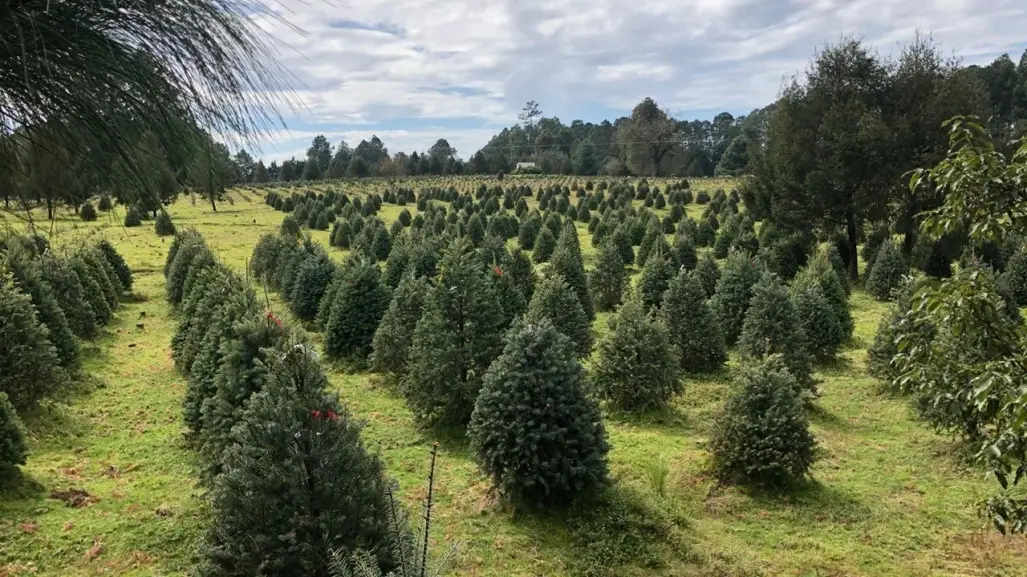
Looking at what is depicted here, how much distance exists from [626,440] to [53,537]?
23.5 ft

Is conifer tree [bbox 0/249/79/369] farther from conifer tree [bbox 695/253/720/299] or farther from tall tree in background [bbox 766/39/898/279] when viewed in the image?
tall tree in background [bbox 766/39/898/279]

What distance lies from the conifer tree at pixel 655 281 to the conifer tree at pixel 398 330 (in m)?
6.30

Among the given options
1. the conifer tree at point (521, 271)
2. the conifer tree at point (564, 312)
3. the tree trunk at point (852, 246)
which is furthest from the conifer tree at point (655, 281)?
the tree trunk at point (852, 246)

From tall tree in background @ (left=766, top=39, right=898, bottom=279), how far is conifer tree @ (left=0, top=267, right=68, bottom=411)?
21953 millimetres

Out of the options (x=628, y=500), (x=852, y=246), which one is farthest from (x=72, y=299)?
(x=852, y=246)

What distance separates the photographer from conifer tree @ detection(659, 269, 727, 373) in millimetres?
12758

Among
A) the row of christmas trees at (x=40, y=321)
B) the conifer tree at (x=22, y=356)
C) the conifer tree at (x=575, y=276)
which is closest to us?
the row of christmas trees at (x=40, y=321)

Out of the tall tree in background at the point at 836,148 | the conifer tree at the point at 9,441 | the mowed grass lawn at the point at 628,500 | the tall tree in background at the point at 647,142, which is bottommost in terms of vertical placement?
the mowed grass lawn at the point at 628,500

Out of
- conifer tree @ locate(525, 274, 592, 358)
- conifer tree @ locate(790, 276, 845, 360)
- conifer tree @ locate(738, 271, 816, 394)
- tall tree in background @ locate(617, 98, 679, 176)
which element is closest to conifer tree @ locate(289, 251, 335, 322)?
conifer tree @ locate(525, 274, 592, 358)

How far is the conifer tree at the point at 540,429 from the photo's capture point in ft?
23.2

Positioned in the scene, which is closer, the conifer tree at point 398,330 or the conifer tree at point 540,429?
the conifer tree at point 540,429

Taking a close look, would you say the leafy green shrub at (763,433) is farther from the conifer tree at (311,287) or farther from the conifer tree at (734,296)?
the conifer tree at (311,287)

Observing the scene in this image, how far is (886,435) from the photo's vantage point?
32.2ft

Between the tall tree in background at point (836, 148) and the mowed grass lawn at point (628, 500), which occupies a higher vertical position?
the tall tree in background at point (836, 148)
